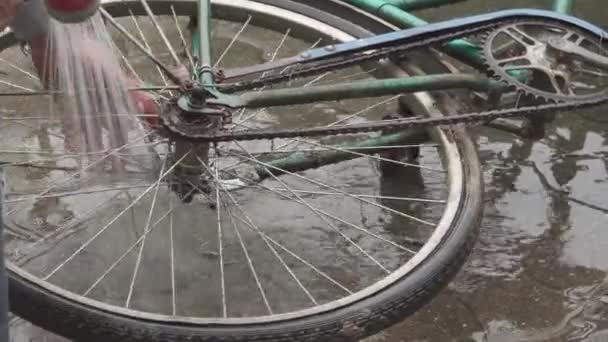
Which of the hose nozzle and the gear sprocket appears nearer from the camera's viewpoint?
the hose nozzle

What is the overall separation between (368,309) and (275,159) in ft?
3.05

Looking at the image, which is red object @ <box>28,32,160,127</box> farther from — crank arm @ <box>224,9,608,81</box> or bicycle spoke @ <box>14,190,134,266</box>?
bicycle spoke @ <box>14,190,134,266</box>

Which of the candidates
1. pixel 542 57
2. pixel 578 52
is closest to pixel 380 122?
pixel 542 57

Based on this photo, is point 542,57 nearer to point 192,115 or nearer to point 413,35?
point 413,35

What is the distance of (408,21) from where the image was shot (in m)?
3.10

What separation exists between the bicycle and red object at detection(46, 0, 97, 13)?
0.36 m

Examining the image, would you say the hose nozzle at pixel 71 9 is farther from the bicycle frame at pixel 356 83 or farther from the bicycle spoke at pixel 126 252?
the bicycle spoke at pixel 126 252

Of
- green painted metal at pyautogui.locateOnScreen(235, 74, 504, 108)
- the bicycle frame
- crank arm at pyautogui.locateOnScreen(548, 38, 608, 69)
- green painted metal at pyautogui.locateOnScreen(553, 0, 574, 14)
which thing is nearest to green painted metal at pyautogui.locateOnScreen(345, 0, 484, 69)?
the bicycle frame

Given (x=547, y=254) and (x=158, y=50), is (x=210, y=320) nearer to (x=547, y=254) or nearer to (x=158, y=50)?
(x=547, y=254)

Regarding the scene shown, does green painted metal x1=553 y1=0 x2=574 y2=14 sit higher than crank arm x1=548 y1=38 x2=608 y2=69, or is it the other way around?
green painted metal x1=553 y1=0 x2=574 y2=14

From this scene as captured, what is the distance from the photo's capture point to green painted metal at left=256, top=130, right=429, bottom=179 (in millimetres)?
3131

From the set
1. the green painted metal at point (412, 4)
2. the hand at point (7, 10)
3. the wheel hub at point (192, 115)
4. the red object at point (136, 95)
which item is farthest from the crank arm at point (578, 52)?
the hand at point (7, 10)

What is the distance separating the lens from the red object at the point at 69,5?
2391 millimetres

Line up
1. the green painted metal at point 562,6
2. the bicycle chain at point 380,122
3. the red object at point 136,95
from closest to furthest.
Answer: the bicycle chain at point 380,122 < the red object at point 136,95 < the green painted metal at point 562,6
